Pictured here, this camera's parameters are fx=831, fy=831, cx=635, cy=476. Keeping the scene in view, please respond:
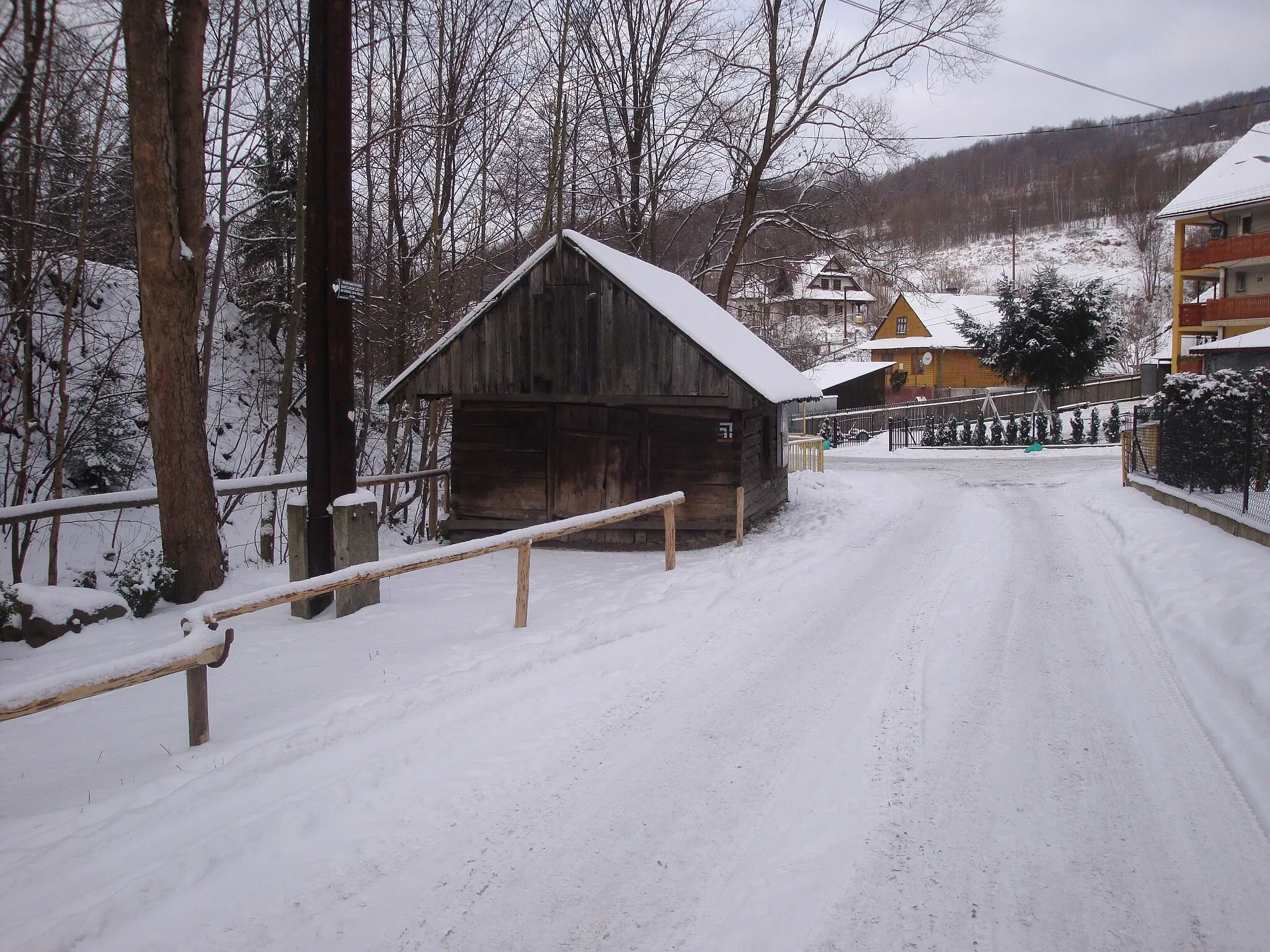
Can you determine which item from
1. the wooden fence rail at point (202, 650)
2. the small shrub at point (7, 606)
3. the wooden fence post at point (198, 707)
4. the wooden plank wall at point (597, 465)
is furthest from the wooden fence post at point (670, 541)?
the small shrub at point (7, 606)

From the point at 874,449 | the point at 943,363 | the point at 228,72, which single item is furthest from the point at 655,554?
the point at 943,363

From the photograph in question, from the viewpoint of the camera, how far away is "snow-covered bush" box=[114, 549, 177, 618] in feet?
27.8

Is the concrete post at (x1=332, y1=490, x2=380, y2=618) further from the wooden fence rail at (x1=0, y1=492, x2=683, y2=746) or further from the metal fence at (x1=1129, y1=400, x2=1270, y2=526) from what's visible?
the metal fence at (x1=1129, y1=400, x2=1270, y2=526)

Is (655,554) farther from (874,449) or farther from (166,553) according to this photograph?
(874,449)

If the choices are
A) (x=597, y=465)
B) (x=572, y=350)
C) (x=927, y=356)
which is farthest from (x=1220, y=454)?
(x=927, y=356)

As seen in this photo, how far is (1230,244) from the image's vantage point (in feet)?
111

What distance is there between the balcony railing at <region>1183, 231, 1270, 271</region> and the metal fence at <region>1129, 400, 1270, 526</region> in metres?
23.9

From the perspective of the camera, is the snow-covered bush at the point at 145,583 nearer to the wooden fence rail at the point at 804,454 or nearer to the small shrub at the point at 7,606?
the small shrub at the point at 7,606

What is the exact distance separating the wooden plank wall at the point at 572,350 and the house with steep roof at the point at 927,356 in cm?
4540

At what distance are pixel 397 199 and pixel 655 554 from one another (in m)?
10.6

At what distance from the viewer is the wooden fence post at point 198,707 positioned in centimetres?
491

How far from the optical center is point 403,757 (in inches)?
193

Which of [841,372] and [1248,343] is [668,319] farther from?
[841,372]

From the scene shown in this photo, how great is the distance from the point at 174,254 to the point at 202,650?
5386 mm
